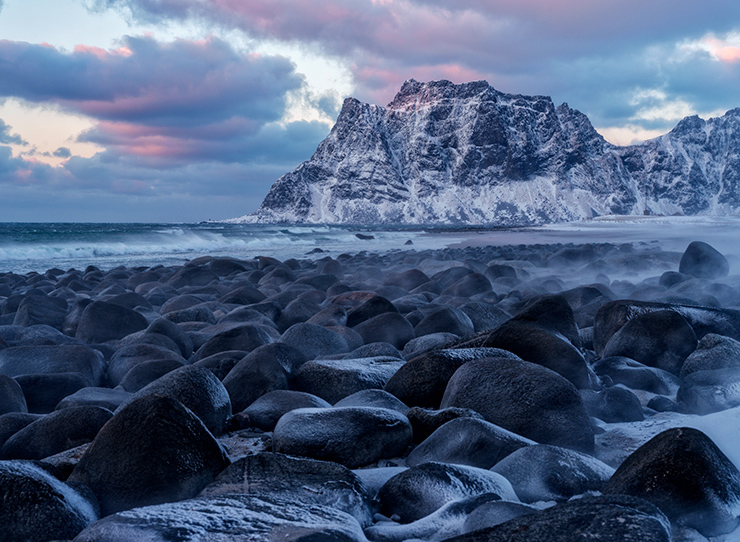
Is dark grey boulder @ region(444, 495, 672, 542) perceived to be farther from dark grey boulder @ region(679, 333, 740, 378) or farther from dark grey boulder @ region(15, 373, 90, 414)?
dark grey boulder @ region(15, 373, 90, 414)

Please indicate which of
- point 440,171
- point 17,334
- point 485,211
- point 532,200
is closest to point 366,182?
point 440,171

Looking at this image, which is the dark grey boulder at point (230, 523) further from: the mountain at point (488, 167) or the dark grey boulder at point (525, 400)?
the mountain at point (488, 167)

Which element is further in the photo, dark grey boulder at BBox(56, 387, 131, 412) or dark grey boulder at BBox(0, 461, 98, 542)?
dark grey boulder at BBox(56, 387, 131, 412)

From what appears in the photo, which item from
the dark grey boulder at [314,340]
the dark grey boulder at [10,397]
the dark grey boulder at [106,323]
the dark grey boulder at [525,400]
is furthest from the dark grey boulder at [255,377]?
the dark grey boulder at [106,323]

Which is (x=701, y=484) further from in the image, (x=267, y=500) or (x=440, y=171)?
(x=440, y=171)

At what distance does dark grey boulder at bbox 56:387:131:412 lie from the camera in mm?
3039

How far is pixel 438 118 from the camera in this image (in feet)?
605

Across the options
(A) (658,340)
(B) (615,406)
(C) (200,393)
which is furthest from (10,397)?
(A) (658,340)

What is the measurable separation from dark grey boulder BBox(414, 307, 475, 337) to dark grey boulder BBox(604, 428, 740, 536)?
2870 mm

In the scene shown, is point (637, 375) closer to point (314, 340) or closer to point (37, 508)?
point (314, 340)

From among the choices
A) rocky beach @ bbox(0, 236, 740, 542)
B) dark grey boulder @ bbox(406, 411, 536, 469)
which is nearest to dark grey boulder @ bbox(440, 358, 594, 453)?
rocky beach @ bbox(0, 236, 740, 542)

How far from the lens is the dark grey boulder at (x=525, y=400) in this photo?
2350 millimetres

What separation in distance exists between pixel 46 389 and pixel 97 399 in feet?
2.02

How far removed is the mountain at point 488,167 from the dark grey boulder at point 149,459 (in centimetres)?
15485
